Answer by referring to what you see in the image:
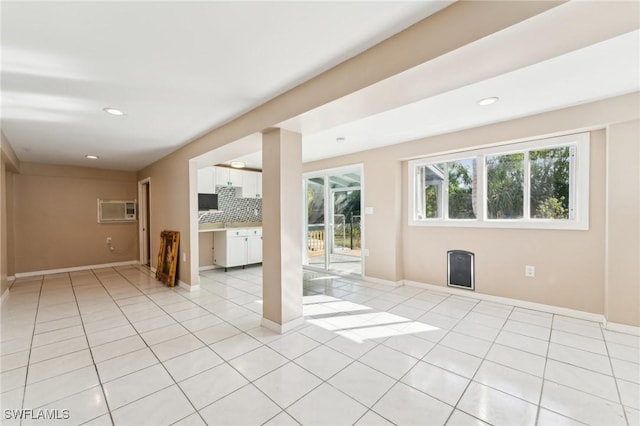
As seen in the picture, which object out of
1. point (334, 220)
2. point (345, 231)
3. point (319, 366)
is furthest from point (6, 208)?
point (319, 366)

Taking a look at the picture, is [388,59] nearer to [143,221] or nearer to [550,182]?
[550,182]

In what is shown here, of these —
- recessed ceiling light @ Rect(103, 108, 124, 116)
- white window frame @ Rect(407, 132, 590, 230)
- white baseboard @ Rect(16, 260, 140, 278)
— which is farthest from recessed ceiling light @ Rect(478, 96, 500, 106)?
white baseboard @ Rect(16, 260, 140, 278)

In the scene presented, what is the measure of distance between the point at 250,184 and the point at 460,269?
4547mm

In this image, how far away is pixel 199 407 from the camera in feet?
5.53

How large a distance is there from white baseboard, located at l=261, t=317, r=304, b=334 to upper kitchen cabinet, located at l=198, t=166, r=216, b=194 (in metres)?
3.42

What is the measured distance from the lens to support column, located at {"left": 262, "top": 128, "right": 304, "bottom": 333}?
2.76 metres

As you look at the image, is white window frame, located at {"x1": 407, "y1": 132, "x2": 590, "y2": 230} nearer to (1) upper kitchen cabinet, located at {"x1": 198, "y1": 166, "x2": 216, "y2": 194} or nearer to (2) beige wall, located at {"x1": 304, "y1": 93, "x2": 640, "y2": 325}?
(2) beige wall, located at {"x1": 304, "y1": 93, "x2": 640, "y2": 325}

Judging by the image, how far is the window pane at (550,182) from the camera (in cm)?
311

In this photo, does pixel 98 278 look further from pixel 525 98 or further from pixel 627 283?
pixel 627 283

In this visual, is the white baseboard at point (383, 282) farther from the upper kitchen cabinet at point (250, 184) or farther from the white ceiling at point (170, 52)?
the white ceiling at point (170, 52)

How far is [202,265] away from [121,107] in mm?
3870

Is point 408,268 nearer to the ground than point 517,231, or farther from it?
nearer to the ground

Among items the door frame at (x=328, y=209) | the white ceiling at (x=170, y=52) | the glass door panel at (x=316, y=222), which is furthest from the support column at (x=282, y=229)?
the glass door panel at (x=316, y=222)

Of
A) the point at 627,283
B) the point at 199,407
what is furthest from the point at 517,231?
the point at 199,407
